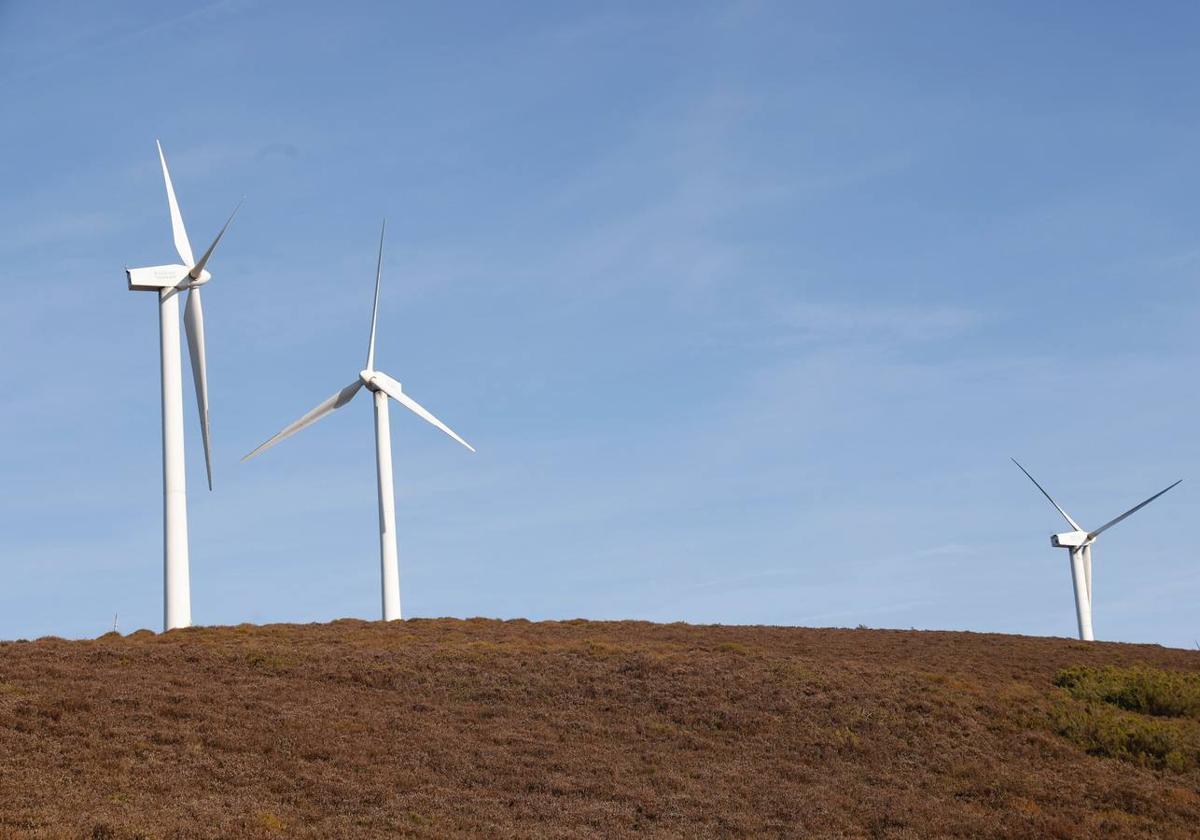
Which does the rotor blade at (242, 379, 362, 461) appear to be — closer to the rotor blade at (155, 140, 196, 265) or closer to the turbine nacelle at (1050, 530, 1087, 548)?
the rotor blade at (155, 140, 196, 265)

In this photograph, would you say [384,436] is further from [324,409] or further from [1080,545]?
[1080,545]

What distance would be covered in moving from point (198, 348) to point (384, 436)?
1280 centimetres

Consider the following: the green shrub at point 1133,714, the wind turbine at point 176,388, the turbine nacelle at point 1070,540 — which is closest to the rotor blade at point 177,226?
the wind turbine at point 176,388

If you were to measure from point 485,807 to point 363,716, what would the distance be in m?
8.89

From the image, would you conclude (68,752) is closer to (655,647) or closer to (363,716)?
(363,716)

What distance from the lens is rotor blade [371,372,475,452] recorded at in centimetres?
6319

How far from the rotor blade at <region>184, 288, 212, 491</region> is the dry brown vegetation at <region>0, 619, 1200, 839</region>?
27.6 feet

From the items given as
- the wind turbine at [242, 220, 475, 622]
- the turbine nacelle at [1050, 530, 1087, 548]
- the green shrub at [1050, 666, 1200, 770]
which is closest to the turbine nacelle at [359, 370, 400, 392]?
the wind turbine at [242, 220, 475, 622]

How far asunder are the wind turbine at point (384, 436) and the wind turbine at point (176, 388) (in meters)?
10.6

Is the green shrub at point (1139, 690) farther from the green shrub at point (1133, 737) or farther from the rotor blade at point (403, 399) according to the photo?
the rotor blade at point (403, 399)

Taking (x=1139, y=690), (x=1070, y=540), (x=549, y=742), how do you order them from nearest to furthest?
(x=549, y=742) < (x=1139, y=690) < (x=1070, y=540)

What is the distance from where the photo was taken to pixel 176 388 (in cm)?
4841

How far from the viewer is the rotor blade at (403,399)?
207ft

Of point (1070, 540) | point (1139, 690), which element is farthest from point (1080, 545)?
point (1139, 690)
